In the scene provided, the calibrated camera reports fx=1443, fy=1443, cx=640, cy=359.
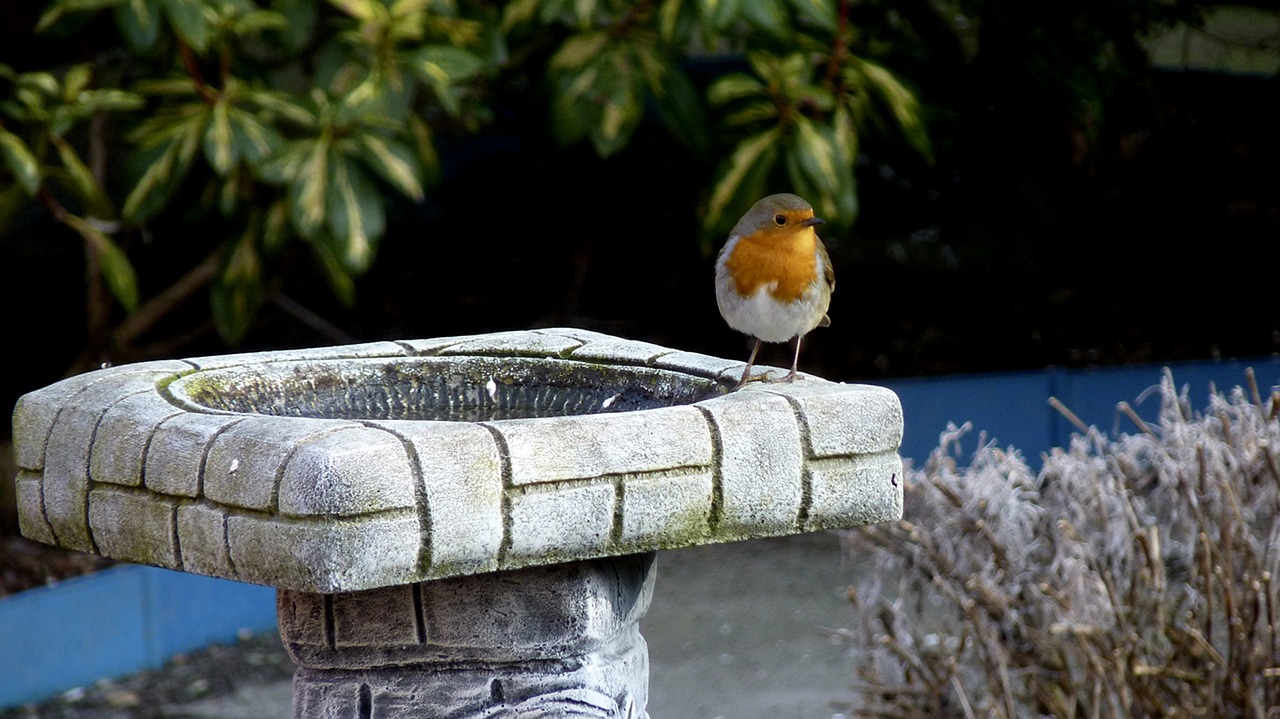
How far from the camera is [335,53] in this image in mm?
3672

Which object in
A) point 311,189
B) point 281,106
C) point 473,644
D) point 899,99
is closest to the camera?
point 473,644

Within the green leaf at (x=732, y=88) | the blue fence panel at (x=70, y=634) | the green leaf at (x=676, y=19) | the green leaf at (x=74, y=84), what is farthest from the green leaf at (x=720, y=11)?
the blue fence panel at (x=70, y=634)

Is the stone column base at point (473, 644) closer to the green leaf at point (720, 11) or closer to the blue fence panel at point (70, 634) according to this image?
the green leaf at point (720, 11)

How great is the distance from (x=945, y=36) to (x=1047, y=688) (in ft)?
11.9

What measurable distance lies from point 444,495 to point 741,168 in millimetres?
2459

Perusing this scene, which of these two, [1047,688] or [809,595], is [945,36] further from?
[1047,688]

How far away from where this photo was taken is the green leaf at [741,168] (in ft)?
12.8

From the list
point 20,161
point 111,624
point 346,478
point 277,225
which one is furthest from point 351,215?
point 346,478

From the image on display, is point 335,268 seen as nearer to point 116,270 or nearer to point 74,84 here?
point 116,270

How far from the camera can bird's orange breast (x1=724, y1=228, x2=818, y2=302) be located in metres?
2.23

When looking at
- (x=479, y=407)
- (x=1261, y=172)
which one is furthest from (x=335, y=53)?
(x=1261, y=172)

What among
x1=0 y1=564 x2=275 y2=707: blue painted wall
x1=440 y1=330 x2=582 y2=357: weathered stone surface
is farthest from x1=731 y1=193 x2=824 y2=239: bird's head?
x1=0 y1=564 x2=275 y2=707: blue painted wall

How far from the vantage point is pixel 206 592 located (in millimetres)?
4195

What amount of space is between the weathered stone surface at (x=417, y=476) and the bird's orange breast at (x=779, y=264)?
0.15 metres
